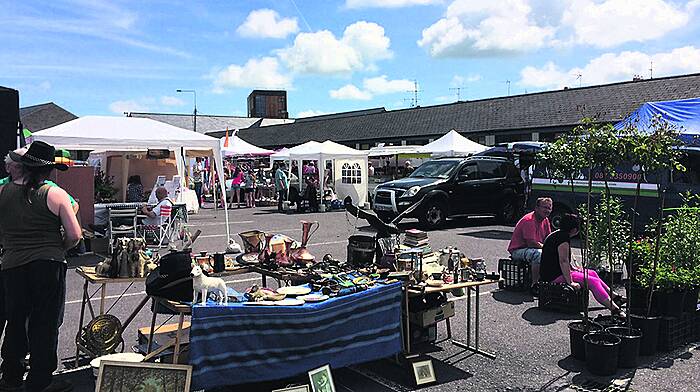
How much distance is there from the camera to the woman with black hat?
13.4 feet

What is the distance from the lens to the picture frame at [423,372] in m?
4.65

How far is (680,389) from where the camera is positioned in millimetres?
4586

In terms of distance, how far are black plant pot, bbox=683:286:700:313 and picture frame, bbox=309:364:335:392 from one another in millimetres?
3656

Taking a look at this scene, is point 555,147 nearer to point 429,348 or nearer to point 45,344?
point 429,348

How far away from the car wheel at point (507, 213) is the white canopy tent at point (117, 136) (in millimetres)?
7783

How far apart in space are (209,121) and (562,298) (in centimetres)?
6517

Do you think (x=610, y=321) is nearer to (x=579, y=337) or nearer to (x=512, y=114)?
(x=579, y=337)

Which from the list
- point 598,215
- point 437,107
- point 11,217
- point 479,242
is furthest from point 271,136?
point 11,217

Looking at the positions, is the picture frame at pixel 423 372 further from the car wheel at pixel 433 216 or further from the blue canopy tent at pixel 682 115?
the car wheel at pixel 433 216

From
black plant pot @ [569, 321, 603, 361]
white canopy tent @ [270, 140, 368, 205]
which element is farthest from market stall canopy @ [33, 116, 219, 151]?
white canopy tent @ [270, 140, 368, 205]

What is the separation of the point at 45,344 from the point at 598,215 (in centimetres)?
672

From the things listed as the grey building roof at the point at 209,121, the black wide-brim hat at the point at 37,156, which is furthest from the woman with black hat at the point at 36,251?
the grey building roof at the point at 209,121

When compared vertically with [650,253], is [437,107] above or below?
above

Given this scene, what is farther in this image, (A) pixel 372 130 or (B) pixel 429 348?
(A) pixel 372 130
